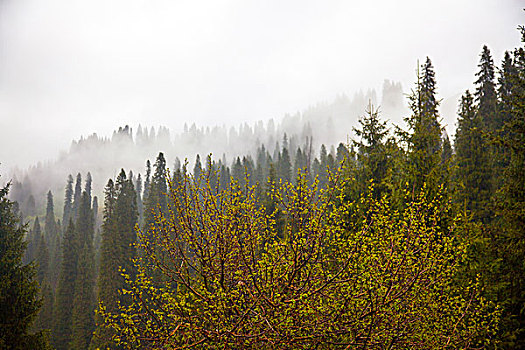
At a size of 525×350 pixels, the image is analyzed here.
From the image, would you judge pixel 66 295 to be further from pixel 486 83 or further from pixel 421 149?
pixel 486 83

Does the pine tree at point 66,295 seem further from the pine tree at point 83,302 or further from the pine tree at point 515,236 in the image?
the pine tree at point 515,236

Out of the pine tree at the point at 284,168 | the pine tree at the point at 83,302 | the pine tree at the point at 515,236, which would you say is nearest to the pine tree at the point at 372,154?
the pine tree at the point at 515,236

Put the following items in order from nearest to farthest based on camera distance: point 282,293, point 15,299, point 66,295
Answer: point 282,293, point 15,299, point 66,295

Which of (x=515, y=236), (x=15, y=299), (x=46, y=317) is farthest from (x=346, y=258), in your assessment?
(x=46, y=317)

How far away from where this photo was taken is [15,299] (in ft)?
49.2

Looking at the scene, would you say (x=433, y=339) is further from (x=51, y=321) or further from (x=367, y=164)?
(x=51, y=321)

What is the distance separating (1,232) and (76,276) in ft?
95.4

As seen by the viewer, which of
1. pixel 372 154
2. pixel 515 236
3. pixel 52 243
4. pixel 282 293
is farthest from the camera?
pixel 52 243

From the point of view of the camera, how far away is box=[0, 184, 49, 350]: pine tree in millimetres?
14445

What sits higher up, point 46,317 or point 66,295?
point 66,295

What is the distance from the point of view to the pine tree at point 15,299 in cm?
1445

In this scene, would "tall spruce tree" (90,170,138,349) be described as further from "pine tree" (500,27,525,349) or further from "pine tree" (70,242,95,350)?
"pine tree" (500,27,525,349)

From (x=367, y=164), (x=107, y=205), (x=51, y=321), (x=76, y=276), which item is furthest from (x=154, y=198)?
(x=367, y=164)

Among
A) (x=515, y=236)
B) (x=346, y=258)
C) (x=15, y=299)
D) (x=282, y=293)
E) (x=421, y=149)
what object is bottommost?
(x=15, y=299)
